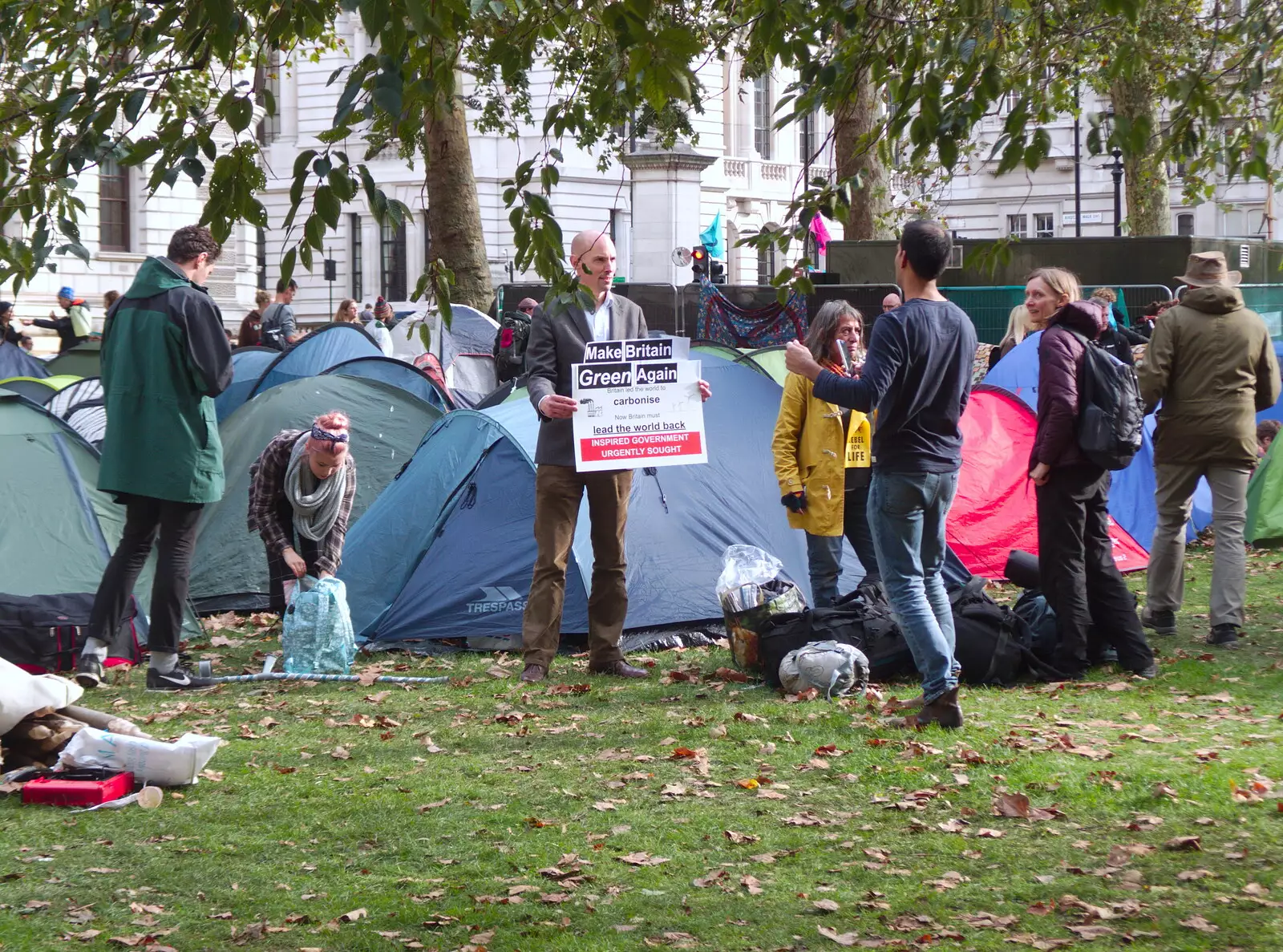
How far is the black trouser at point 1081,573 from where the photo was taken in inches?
279

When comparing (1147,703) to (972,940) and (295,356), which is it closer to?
(972,940)

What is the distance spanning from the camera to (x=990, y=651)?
7137 millimetres

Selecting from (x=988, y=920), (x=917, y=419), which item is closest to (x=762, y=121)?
(x=917, y=419)

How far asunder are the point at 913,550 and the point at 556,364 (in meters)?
2.21

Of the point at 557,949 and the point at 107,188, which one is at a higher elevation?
the point at 107,188

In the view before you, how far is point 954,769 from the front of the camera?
553cm

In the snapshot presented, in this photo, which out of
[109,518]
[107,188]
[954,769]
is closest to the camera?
[954,769]

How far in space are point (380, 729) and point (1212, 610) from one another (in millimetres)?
4420

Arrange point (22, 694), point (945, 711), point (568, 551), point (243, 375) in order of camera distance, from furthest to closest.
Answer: point (243, 375)
point (568, 551)
point (945, 711)
point (22, 694)

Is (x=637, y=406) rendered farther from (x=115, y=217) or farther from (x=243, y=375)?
(x=115, y=217)

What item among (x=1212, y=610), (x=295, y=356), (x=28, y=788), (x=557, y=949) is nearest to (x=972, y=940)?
(x=557, y=949)

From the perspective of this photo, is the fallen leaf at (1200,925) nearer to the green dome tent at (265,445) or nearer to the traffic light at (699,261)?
the green dome tent at (265,445)

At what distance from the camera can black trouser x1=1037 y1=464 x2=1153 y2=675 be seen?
→ 279 inches

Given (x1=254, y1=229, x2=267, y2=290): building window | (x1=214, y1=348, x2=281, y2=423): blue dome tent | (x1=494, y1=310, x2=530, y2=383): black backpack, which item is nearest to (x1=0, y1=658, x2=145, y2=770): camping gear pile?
(x1=214, y1=348, x2=281, y2=423): blue dome tent
